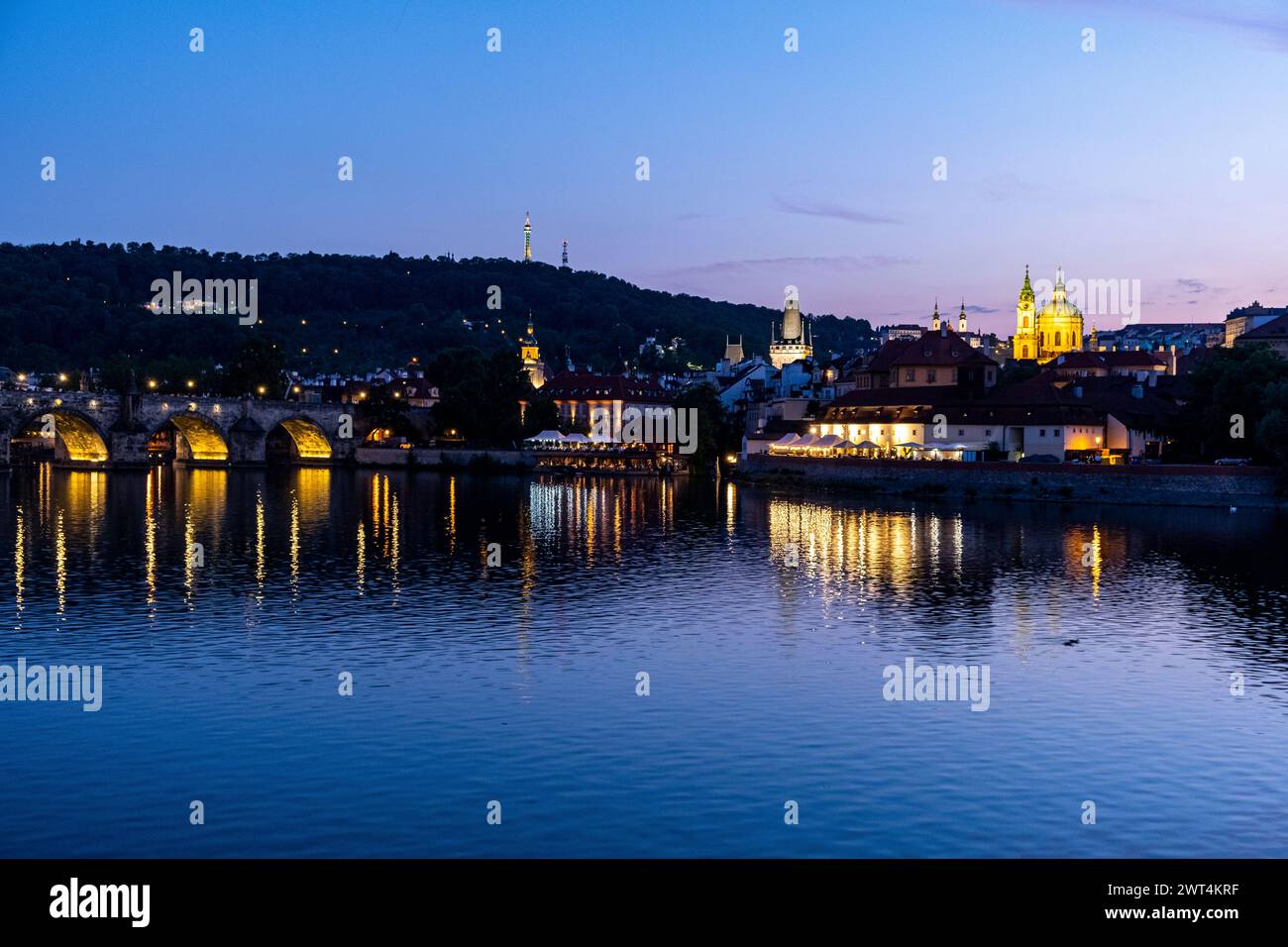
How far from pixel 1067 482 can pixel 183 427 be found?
310 ft

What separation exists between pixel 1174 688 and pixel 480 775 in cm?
1600

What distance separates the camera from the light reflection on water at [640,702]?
1981 cm

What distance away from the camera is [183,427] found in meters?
143

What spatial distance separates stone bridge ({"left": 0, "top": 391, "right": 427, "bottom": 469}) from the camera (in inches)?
4756

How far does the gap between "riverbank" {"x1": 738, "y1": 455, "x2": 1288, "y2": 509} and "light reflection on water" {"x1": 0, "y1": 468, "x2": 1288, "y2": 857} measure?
2385 cm

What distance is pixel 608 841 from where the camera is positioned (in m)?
19.1

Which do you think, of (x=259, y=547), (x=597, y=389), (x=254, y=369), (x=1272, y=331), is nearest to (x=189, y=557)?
(x=259, y=547)

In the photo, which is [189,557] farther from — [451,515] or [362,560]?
[451,515]

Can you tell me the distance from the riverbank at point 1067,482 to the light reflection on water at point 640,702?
939 inches

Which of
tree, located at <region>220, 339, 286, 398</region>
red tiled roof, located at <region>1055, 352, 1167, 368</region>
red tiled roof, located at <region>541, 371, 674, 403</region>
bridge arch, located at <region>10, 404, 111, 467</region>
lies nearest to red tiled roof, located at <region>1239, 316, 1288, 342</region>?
red tiled roof, located at <region>1055, 352, 1167, 368</region>

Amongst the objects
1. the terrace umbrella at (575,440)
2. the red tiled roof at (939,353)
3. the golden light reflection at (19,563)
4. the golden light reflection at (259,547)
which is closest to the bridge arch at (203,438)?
the terrace umbrella at (575,440)

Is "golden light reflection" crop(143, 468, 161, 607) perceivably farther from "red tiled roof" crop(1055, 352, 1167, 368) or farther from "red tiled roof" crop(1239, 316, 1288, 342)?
"red tiled roof" crop(1239, 316, 1288, 342)
